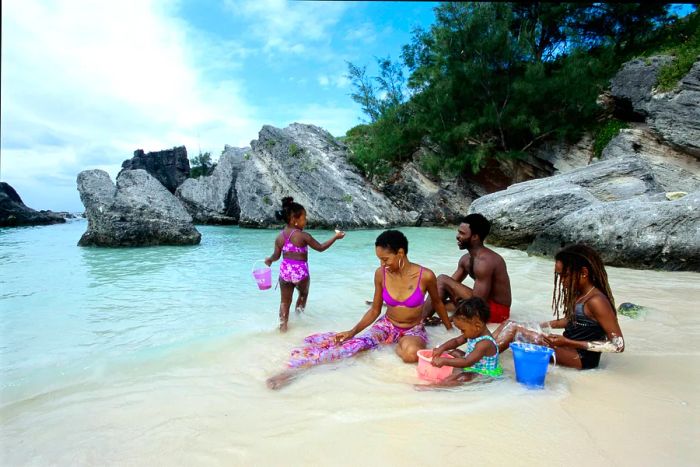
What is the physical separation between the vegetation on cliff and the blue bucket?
1778cm

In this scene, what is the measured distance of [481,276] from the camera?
14.0 ft

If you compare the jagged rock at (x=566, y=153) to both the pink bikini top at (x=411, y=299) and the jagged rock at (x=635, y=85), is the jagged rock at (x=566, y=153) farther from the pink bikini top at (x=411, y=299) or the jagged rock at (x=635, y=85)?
the pink bikini top at (x=411, y=299)

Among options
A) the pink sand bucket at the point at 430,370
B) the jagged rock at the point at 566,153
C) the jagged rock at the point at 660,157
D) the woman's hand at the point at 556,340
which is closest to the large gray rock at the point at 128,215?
the pink sand bucket at the point at 430,370

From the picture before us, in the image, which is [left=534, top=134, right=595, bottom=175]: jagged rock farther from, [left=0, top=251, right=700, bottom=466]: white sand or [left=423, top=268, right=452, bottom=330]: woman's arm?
[left=423, top=268, right=452, bottom=330]: woman's arm

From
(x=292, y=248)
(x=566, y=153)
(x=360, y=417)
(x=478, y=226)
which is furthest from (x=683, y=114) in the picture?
(x=360, y=417)

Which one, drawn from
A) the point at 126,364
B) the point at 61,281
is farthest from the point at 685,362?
the point at 61,281

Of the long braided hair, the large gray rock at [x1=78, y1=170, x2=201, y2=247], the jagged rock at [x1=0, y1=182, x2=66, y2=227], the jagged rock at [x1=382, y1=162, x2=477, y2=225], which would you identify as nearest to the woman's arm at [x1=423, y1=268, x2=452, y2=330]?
the long braided hair

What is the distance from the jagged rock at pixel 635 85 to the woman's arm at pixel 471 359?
58.6 ft

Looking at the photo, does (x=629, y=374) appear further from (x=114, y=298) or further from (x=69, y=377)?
(x=114, y=298)

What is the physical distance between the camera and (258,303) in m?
5.91

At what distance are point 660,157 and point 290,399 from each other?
18.5 m

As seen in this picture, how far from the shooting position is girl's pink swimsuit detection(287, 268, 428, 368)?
135 inches

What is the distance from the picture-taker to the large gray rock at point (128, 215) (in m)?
12.7

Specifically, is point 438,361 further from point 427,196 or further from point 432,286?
point 427,196
